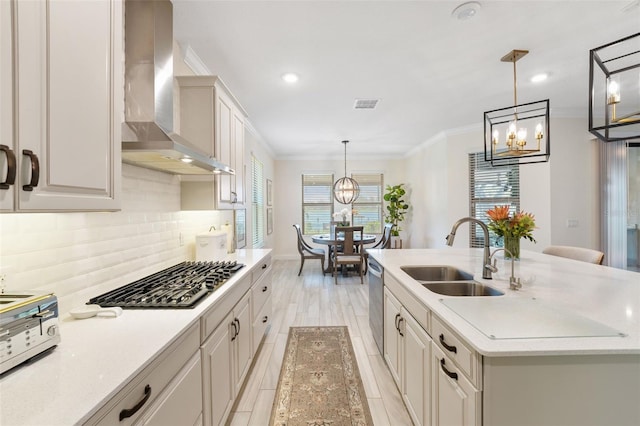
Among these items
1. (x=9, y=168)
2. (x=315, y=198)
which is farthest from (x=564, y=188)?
(x=9, y=168)

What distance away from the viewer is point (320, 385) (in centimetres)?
215

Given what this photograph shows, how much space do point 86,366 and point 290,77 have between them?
2.99 m

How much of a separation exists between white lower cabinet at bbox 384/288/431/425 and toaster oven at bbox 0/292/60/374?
1559mm

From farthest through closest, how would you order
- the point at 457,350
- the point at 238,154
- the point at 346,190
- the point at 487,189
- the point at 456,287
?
the point at 346,190 → the point at 487,189 → the point at 238,154 → the point at 456,287 → the point at 457,350

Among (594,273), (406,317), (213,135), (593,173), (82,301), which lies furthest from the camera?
(593,173)

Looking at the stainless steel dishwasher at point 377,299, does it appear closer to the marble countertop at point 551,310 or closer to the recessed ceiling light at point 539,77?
the marble countertop at point 551,310

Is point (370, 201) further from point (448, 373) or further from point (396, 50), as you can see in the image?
point (448, 373)

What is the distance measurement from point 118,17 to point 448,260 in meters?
2.67

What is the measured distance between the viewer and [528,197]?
4.57m

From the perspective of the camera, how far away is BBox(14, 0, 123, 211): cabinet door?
792mm

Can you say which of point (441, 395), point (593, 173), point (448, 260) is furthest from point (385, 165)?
point (441, 395)

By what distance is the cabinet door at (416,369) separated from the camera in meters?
1.41

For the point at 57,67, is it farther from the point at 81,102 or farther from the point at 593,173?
the point at 593,173

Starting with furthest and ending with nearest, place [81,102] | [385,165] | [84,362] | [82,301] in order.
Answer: [385,165] → [82,301] → [81,102] → [84,362]
